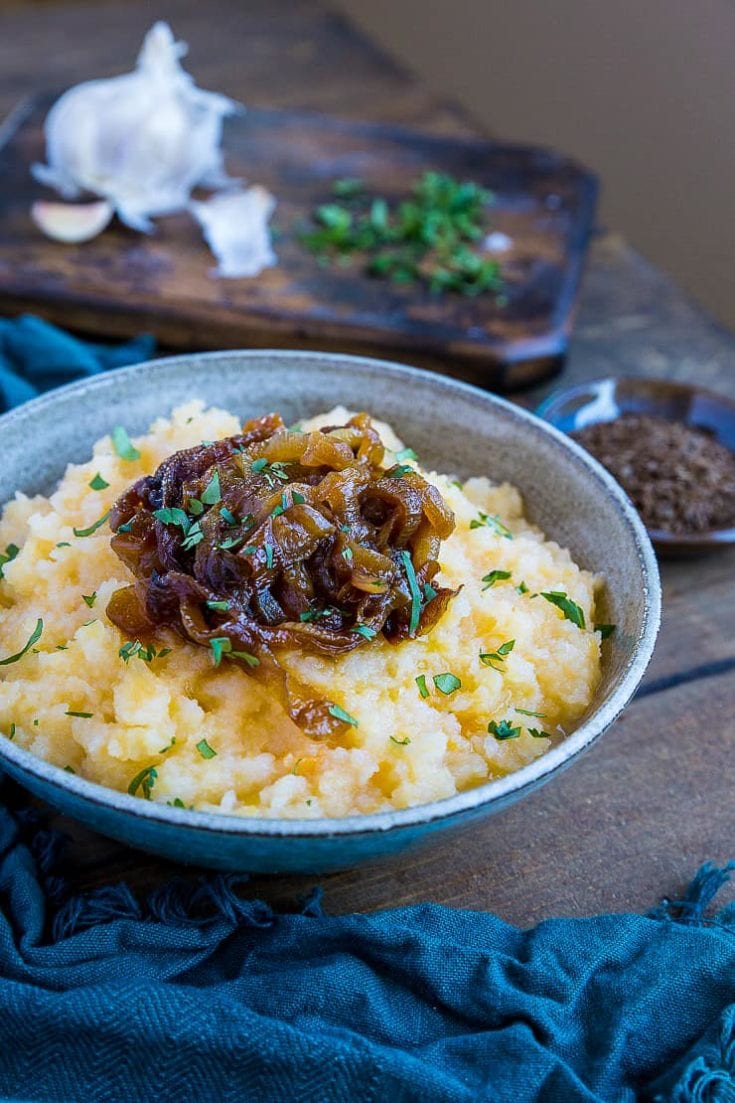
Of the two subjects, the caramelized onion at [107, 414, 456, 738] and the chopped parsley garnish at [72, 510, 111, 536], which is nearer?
the caramelized onion at [107, 414, 456, 738]

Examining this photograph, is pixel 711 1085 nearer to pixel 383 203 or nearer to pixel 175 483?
pixel 175 483

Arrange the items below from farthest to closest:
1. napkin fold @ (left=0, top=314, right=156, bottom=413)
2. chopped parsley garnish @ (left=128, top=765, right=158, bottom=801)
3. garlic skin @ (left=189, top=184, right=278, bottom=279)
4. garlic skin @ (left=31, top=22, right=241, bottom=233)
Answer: garlic skin @ (left=31, top=22, right=241, bottom=233) < garlic skin @ (left=189, top=184, right=278, bottom=279) < napkin fold @ (left=0, top=314, right=156, bottom=413) < chopped parsley garnish @ (left=128, top=765, right=158, bottom=801)

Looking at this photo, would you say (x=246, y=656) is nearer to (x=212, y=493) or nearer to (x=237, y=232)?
(x=212, y=493)

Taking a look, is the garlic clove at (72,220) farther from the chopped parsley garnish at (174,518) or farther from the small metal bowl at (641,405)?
the chopped parsley garnish at (174,518)

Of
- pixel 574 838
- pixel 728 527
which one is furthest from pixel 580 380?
pixel 574 838

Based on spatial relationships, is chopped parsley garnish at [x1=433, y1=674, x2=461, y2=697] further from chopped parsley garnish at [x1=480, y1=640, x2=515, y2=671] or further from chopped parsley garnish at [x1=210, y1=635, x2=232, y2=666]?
chopped parsley garnish at [x1=210, y1=635, x2=232, y2=666]

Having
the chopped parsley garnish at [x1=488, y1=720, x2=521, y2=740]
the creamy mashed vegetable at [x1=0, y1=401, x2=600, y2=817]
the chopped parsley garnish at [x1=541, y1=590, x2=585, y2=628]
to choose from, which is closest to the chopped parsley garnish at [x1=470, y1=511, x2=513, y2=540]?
the creamy mashed vegetable at [x1=0, y1=401, x2=600, y2=817]

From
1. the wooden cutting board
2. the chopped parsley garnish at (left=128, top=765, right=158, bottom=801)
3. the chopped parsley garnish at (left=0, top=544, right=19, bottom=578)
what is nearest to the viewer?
the chopped parsley garnish at (left=128, top=765, right=158, bottom=801)

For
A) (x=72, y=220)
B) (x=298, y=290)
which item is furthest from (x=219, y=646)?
(x=72, y=220)

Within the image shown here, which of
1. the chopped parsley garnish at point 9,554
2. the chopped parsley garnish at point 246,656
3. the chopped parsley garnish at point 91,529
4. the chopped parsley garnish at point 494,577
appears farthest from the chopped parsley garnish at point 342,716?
the chopped parsley garnish at point 9,554
